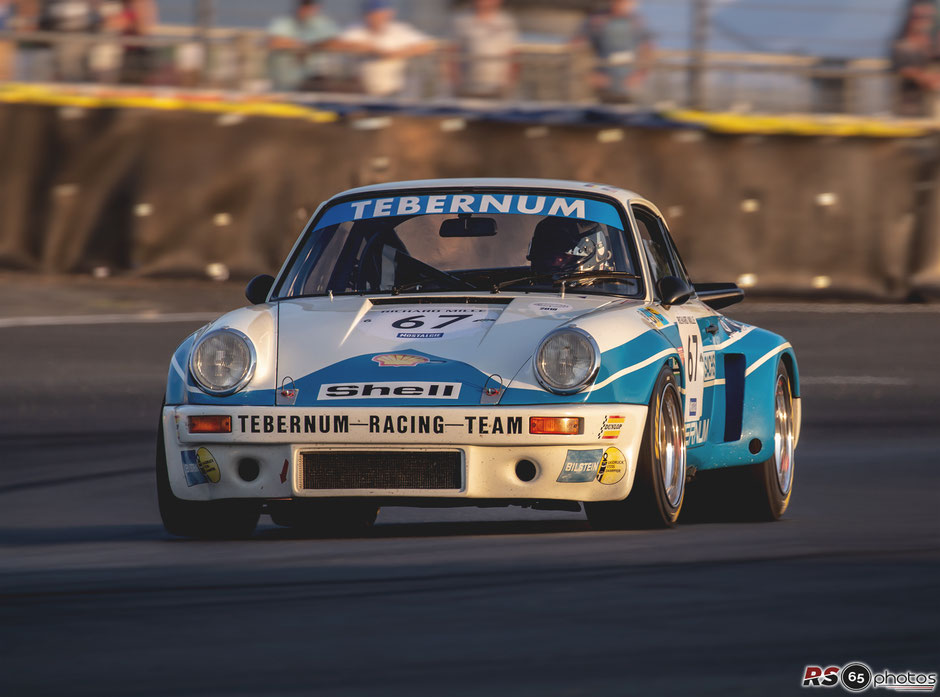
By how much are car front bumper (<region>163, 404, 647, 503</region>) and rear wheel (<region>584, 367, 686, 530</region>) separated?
7cm

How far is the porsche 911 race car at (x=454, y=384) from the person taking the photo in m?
6.36

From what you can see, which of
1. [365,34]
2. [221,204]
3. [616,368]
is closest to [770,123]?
[365,34]

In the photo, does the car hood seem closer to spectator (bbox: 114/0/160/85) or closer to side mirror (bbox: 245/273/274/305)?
side mirror (bbox: 245/273/274/305)

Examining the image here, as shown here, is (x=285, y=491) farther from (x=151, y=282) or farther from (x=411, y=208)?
(x=151, y=282)

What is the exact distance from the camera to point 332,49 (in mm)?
16766

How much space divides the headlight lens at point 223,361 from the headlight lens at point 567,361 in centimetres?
97

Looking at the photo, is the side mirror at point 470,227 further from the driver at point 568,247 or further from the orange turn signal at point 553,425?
the orange turn signal at point 553,425

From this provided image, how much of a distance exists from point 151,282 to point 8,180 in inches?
57.9

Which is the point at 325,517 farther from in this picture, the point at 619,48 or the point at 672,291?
the point at 619,48

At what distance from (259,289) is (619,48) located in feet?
31.5

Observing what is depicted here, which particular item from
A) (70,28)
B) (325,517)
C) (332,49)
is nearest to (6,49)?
(70,28)

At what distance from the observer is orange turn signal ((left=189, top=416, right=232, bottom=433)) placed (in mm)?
6531

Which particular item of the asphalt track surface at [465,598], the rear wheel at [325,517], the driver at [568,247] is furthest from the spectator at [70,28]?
the driver at [568,247]

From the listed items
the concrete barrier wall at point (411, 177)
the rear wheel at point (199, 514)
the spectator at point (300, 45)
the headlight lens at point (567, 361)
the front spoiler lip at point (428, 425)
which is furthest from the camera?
the concrete barrier wall at point (411, 177)
